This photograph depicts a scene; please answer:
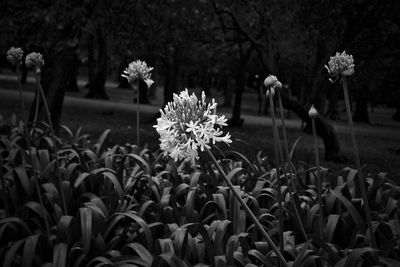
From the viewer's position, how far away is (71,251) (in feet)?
10.7

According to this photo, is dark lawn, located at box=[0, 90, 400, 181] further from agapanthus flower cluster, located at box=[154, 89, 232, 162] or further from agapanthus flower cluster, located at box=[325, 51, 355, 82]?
agapanthus flower cluster, located at box=[154, 89, 232, 162]

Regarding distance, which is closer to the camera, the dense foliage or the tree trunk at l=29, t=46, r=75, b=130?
the dense foliage

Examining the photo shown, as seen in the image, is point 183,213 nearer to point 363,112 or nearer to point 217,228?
point 217,228

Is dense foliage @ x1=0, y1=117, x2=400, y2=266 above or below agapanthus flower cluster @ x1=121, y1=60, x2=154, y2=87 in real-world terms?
below

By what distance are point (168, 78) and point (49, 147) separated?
48.2ft

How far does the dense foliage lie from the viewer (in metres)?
3.13

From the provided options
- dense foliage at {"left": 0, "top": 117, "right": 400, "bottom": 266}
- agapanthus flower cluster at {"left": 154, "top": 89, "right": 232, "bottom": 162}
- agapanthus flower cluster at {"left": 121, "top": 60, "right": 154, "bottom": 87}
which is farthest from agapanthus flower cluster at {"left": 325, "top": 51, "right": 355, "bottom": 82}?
agapanthus flower cluster at {"left": 121, "top": 60, "right": 154, "bottom": 87}

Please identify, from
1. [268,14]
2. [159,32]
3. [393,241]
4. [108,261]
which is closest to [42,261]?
[108,261]

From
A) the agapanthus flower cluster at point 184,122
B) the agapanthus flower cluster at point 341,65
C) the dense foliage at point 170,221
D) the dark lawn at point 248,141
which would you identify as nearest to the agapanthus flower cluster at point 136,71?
the dense foliage at point 170,221

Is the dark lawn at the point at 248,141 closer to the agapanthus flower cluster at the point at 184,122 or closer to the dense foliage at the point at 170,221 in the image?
the dense foliage at the point at 170,221

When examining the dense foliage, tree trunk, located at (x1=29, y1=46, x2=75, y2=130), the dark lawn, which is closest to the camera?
the dense foliage

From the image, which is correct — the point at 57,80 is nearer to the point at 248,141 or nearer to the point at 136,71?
the point at 136,71

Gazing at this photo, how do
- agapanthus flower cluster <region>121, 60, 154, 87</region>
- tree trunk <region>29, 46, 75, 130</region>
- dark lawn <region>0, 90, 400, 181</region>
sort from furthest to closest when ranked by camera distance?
1. dark lawn <region>0, 90, 400, 181</region>
2. tree trunk <region>29, 46, 75, 130</region>
3. agapanthus flower cluster <region>121, 60, 154, 87</region>

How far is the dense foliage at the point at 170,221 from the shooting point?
123 inches
